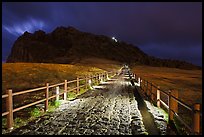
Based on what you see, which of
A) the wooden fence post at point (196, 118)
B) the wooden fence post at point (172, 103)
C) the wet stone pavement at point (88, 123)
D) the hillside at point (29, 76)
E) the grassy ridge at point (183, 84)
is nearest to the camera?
the wooden fence post at point (196, 118)

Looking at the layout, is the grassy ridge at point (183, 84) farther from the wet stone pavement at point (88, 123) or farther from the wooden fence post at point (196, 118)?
the wooden fence post at point (196, 118)

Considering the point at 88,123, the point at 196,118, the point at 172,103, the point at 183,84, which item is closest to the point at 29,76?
the point at 183,84

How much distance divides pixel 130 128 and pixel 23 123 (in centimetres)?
388

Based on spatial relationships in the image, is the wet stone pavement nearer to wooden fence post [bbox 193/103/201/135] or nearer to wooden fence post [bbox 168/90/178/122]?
wooden fence post [bbox 168/90/178/122]

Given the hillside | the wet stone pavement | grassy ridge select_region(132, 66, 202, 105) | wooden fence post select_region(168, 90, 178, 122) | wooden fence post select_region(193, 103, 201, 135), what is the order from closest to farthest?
wooden fence post select_region(193, 103, 201, 135), the wet stone pavement, wooden fence post select_region(168, 90, 178, 122), grassy ridge select_region(132, 66, 202, 105), the hillside

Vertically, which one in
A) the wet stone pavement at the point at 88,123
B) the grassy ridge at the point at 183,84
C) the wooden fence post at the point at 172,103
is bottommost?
the grassy ridge at the point at 183,84

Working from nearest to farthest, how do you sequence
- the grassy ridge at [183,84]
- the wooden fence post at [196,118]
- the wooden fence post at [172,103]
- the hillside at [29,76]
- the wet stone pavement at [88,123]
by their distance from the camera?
the wooden fence post at [196,118]
the wet stone pavement at [88,123]
the wooden fence post at [172,103]
the grassy ridge at [183,84]
the hillside at [29,76]

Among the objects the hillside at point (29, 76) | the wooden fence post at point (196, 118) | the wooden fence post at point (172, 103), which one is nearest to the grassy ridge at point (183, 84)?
the wooden fence post at point (172, 103)

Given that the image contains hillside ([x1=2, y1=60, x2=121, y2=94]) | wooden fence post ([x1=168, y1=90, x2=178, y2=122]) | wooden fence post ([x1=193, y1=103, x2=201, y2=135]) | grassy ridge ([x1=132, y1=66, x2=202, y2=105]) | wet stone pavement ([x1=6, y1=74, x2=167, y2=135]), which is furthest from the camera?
hillside ([x1=2, y1=60, x2=121, y2=94])

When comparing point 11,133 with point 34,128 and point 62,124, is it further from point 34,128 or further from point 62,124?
point 62,124

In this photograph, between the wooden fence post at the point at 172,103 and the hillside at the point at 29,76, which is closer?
the wooden fence post at the point at 172,103

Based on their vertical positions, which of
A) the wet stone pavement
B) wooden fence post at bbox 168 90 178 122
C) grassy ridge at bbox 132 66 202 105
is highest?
wooden fence post at bbox 168 90 178 122

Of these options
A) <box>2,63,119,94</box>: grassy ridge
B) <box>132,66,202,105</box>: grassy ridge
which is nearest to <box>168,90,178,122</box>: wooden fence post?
<box>132,66,202,105</box>: grassy ridge

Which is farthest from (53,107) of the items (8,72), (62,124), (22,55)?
(22,55)
